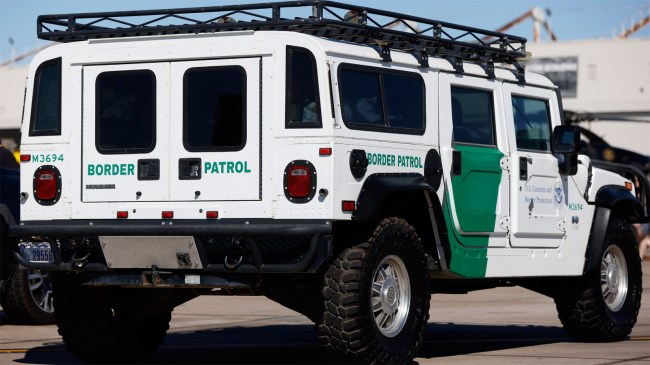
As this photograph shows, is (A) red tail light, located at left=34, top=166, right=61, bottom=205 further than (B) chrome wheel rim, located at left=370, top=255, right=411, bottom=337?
Yes

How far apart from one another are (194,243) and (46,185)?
1.35 m

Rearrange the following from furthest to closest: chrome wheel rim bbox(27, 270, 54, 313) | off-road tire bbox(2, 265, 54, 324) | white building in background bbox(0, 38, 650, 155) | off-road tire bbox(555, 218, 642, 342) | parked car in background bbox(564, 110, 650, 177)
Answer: white building in background bbox(0, 38, 650, 155)
parked car in background bbox(564, 110, 650, 177)
chrome wheel rim bbox(27, 270, 54, 313)
off-road tire bbox(2, 265, 54, 324)
off-road tire bbox(555, 218, 642, 342)

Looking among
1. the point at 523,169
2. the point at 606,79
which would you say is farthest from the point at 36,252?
the point at 606,79

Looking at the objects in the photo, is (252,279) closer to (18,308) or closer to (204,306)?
(18,308)

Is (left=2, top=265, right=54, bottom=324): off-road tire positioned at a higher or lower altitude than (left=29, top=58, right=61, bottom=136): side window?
lower

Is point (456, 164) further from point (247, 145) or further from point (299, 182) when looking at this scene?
point (247, 145)

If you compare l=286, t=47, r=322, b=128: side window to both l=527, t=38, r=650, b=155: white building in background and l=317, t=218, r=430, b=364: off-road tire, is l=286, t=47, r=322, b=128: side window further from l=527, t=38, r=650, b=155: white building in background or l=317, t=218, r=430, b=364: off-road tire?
l=527, t=38, r=650, b=155: white building in background

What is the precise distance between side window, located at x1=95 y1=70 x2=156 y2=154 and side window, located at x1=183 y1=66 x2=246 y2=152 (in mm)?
288

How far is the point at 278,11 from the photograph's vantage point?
931 cm

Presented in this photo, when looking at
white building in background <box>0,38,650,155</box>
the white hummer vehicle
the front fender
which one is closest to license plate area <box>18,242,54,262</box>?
the white hummer vehicle

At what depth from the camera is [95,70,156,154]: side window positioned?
9430 mm

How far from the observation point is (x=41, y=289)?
1368 centimetres

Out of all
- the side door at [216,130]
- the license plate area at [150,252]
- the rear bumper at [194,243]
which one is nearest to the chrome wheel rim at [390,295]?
the rear bumper at [194,243]

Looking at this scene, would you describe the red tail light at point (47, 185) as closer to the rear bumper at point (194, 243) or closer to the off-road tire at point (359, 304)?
the rear bumper at point (194, 243)
